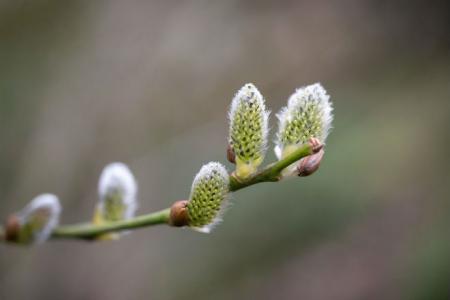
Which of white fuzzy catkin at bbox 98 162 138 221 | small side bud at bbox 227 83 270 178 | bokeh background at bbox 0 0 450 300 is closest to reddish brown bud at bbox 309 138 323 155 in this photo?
small side bud at bbox 227 83 270 178

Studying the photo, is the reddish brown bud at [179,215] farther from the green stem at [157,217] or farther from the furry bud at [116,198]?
the furry bud at [116,198]

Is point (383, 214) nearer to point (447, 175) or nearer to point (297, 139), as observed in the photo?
point (447, 175)

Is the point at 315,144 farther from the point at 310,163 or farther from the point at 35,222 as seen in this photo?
the point at 35,222

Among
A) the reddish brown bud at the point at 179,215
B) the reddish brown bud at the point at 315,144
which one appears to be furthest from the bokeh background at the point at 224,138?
the reddish brown bud at the point at 315,144

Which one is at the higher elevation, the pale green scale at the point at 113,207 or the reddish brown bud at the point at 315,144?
the pale green scale at the point at 113,207

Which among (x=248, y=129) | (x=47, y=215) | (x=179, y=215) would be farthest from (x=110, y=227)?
(x=248, y=129)

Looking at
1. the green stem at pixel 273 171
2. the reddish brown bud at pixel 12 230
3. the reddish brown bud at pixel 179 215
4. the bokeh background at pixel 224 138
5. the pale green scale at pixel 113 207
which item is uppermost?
the bokeh background at pixel 224 138
